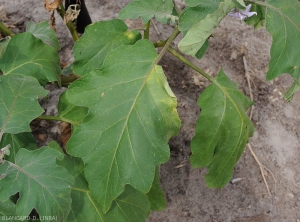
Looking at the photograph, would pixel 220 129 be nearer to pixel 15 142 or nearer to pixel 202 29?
pixel 202 29

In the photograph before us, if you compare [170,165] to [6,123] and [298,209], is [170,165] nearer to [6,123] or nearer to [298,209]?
[298,209]

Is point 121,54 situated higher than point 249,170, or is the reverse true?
point 121,54

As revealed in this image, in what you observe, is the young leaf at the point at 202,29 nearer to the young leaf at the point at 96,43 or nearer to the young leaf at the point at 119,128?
the young leaf at the point at 119,128

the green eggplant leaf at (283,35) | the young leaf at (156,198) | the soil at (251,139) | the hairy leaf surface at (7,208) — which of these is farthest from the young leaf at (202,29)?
the soil at (251,139)

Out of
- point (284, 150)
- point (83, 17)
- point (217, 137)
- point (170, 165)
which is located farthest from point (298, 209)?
point (83, 17)

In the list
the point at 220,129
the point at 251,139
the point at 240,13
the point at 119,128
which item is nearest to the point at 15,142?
the point at 119,128

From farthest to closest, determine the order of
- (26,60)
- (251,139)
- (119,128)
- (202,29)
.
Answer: (251,139) → (26,60) → (119,128) → (202,29)
